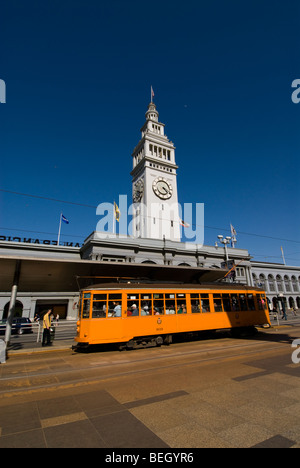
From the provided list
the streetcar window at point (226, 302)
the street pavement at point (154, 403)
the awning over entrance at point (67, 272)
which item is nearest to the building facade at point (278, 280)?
the awning over entrance at point (67, 272)

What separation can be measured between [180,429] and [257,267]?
2170 inches

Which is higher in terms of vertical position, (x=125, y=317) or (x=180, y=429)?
(x=125, y=317)

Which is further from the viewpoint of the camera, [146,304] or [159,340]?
[159,340]

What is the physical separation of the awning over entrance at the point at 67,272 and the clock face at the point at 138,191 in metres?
36.3

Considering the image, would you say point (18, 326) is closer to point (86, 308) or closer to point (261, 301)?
point (86, 308)

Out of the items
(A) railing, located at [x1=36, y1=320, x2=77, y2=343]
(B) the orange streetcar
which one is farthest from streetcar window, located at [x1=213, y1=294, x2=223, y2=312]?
(A) railing, located at [x1=36, y1=320, x2=77, y2=343]

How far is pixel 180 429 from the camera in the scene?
3.88 m

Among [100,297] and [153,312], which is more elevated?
[100,297]

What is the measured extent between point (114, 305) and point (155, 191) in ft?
137

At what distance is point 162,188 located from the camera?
52.6 metres

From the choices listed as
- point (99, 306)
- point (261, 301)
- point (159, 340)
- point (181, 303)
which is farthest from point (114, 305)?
point (261, 301)

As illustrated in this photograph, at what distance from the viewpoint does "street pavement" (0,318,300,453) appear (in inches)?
144

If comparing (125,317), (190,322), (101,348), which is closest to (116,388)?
(125,317)
